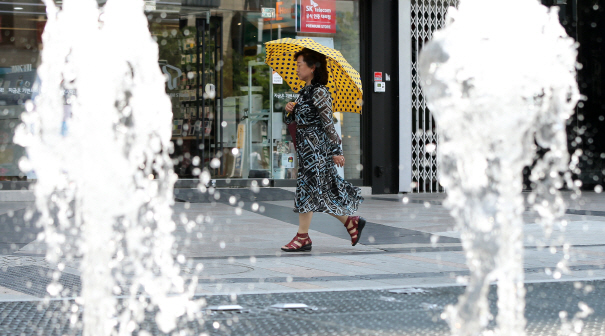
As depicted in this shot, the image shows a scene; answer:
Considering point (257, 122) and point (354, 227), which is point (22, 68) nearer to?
point (257, 122)

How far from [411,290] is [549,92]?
2.19 meters

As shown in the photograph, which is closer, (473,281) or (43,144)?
(473,281)

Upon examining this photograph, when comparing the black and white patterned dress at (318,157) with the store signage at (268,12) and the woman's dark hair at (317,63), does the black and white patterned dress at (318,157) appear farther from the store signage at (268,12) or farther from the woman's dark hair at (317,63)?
the store signage at (268,12)

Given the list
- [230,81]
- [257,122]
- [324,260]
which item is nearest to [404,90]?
[257,122]

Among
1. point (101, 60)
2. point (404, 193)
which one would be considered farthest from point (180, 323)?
point (404, 193)

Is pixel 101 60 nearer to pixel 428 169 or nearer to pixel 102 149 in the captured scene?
pixel 102 149

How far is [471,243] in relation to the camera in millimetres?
3518

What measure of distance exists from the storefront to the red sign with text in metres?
0.02

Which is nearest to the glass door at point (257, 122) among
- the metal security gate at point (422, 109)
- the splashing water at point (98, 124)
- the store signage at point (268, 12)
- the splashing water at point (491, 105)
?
the store signage at point (268, 12)

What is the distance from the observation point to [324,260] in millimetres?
6855

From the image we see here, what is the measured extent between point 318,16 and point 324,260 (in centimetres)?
947

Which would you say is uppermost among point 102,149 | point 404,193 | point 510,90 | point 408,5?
point 408,5

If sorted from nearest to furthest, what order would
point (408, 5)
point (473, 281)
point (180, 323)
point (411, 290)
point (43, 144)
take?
1. point (473, 281)
2. point (43, 144)
3. point (180, 323)
4. point (411, 290)
5. point (408, 5)

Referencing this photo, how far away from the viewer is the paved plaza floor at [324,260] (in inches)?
202
